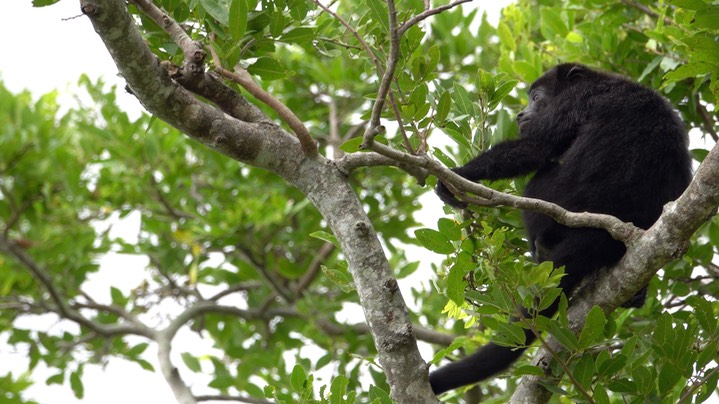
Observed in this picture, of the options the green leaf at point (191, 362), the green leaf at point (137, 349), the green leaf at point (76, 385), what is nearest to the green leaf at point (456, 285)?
the green leaf at point (191, 362)

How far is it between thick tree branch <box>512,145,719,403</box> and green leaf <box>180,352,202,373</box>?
3322mm

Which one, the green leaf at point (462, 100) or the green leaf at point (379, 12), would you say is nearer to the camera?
the green leaf at point (379, 12)

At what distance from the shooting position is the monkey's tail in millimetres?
3148

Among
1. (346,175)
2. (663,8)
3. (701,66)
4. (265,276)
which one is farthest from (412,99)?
(265,276)

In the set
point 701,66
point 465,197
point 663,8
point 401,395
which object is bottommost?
point 401,395

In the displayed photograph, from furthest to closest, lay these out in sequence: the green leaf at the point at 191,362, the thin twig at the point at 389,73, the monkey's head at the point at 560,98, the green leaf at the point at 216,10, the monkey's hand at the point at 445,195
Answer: the green leaf at the point at 191,362
the monkey's head at the point at 560,98
the monkey's hand at the point at 445,195
the green leaf at the point at 216,10
the thin twig at the point at 389,73

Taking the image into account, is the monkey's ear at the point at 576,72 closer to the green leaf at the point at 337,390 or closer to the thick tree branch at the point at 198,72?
the thick tree branch at the point at 198,72

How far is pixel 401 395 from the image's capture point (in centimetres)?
270

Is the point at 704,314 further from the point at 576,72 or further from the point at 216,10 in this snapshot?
the point at 216,10

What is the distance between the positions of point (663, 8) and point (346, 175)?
185 centimetres

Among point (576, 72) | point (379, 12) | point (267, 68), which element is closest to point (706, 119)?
point (576, 72)

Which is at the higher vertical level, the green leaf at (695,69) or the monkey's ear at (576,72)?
the monkey's ear at (576,72)

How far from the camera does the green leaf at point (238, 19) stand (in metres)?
2.80

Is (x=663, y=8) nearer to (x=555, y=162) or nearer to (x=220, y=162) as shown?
(x=555, y=162)
